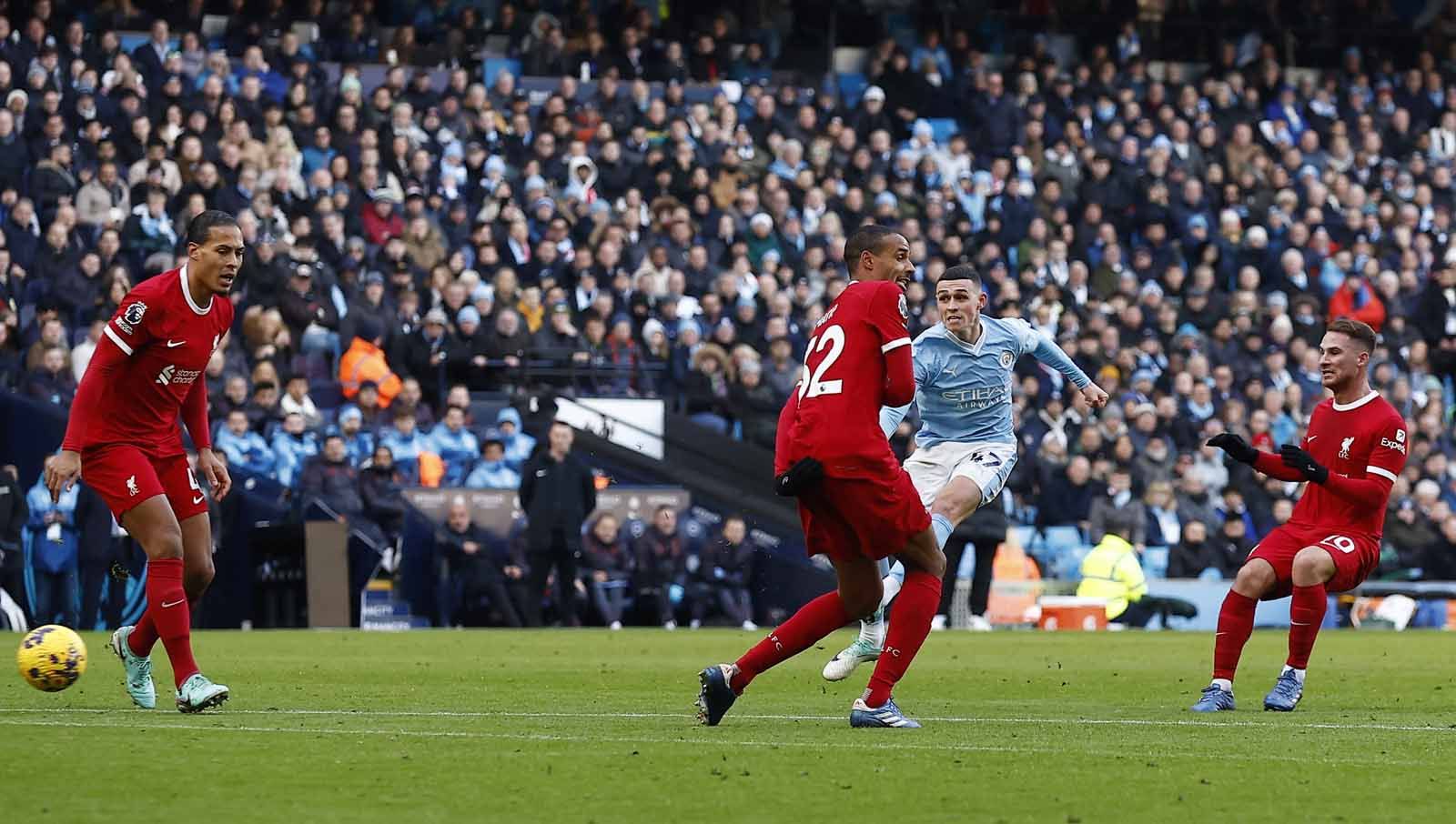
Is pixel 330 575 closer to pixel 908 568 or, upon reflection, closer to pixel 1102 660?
pixel 1102 660

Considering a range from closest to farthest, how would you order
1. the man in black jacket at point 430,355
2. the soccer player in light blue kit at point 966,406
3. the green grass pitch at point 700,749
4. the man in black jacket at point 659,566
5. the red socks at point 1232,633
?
the green grass pitch at point 700,749 → the red socks at point 1232,633 → the soccer player in light blue kit at point 966,406 → the man in black jacket at point 659,566 → the man in black jacket at point 430,355

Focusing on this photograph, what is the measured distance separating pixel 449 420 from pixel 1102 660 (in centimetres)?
880

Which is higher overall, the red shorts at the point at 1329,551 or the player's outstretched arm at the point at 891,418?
the player's outstretched arm at the point at 891,418

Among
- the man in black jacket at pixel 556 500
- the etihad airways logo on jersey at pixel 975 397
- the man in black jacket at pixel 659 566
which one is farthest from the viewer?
the man in black jacket at pixel 659 566

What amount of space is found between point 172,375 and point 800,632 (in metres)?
3.05

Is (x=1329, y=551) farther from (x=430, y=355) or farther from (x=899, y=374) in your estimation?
(x=430, y=355)

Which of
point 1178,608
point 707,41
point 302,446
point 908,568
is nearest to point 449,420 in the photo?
point 302,446

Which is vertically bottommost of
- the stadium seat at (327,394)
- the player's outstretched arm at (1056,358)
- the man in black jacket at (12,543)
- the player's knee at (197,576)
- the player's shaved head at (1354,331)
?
the man in black jacket at (12,543)

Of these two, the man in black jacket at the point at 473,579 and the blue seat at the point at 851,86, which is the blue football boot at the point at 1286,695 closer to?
the man in black jacket at the point at 473,579

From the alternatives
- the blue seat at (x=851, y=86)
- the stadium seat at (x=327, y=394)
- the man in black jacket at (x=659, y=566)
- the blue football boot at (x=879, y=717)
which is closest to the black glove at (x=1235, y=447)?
the blue football boot at (x=879, y=717)

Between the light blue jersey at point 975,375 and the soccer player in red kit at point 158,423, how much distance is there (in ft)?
15.0

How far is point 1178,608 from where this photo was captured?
2384cm

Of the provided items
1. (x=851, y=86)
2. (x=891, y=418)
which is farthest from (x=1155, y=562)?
(x=891, y=418)

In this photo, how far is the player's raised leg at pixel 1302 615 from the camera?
1084 centimetres
